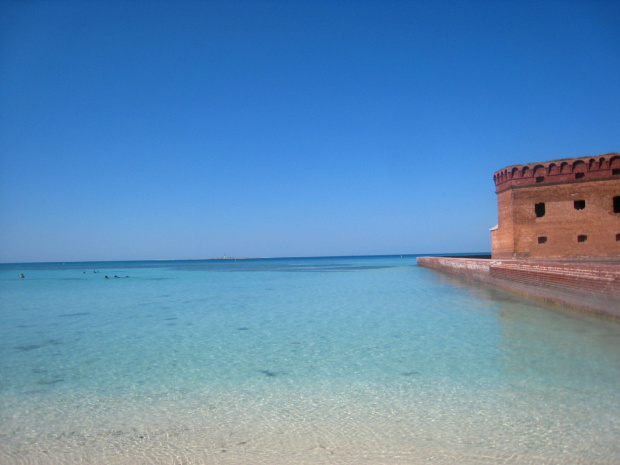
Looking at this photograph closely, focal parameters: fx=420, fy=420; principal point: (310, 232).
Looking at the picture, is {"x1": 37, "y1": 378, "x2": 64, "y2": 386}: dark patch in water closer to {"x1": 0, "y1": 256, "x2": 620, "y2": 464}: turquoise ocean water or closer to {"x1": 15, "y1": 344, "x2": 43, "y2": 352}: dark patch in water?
{"x1": 0, "y1": 256, "x2": 620, "y2": 464}: turquoise ocean water

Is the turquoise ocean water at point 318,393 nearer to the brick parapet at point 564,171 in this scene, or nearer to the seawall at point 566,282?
the seawall at point 566,282

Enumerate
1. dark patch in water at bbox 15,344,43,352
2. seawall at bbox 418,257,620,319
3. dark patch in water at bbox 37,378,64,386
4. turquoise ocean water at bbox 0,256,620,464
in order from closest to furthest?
1. turquoise ocean water at bbox 0,256,620,464
2. dark patch in water at bbox 37,378,64,386
3. dark patch in water at bbox 15,344,43,352
4. seawall at bbox 418,257,620,319

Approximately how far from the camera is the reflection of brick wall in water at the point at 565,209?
14.4 m

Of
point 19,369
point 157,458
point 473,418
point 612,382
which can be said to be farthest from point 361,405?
point 19,369

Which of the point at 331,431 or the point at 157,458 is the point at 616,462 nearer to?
the point at 331,431

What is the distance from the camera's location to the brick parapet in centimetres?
1442

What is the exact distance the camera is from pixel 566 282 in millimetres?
7520

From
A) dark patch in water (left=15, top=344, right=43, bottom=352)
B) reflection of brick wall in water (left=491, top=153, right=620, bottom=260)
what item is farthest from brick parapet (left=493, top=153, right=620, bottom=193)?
dark patch in water (left=15, top=344, right=43, bottom=352)

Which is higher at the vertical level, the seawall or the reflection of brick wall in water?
the reflection of brick wall in water

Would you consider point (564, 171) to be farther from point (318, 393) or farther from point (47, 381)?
point (47, 381)

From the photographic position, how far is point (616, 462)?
7.20ft

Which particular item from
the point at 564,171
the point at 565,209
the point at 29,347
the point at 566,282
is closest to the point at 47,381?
the point at 29,347

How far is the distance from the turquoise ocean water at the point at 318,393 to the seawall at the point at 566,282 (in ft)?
1.11

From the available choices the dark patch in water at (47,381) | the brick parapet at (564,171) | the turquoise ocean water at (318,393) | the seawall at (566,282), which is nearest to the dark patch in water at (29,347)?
the turquoise ocean water at (318,393)
